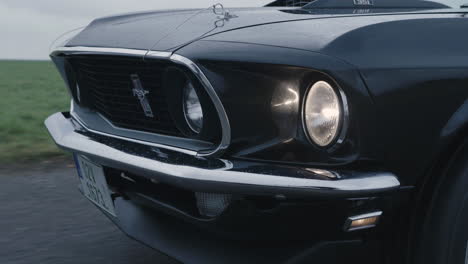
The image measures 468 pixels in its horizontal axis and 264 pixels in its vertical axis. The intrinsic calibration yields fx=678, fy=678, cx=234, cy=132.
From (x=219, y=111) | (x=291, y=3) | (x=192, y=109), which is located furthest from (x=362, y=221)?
(x=291, y=3)

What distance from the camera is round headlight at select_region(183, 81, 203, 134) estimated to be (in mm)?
2368

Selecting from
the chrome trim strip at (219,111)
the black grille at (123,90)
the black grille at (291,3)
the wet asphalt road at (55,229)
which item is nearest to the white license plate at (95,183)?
the black grille at (123,90)

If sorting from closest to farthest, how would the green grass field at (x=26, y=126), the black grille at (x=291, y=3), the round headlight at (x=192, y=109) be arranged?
the round headlight at (x=192, y=109)
the black grille at (x=291, y=3)
the green grass field at (x=26, y=126)

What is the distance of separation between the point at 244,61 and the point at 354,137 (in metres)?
0.42

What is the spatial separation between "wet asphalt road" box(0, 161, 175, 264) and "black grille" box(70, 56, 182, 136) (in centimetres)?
68

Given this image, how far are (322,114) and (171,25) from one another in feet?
2.93

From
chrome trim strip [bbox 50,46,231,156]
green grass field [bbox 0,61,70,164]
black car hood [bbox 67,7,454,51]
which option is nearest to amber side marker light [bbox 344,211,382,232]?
chrome trim strip [bbox 50,46,231,156]

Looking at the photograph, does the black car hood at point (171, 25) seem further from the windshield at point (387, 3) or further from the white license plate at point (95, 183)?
the white license plate at point (95, 183)

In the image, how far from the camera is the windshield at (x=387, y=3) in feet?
9.36

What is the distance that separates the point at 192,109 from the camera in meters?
2.38

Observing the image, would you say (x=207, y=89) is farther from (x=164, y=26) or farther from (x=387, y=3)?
(x=387, y=3)

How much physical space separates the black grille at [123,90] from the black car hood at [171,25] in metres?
0.07

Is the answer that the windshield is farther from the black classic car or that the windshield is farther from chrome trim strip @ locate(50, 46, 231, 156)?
chrome trim strip @ locate(50, 46, 231, 156)

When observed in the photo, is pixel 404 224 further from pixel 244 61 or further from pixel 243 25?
pixel 243 25
